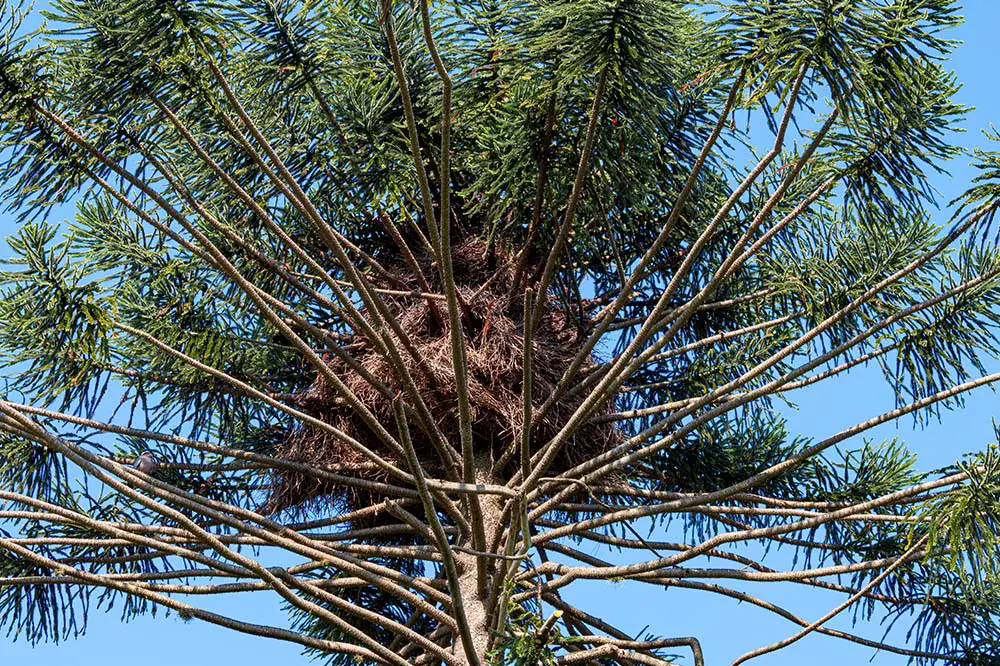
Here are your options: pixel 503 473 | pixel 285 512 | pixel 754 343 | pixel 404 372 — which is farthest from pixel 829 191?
pixel 285 512

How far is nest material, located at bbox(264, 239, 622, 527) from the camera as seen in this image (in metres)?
6.16

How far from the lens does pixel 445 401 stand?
6.12 metres

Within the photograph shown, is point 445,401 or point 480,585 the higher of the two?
point 445,401

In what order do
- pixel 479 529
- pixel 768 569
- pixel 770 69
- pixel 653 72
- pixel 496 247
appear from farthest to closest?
pixel 496 247
pixel 768 569
pixel 479 529
pixel 653 72
pixel 770 69

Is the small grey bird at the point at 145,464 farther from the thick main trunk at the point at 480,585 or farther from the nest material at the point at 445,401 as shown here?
the thick main trunk at the point at 480,585

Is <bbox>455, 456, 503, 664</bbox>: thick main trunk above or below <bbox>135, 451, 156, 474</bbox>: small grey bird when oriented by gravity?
below

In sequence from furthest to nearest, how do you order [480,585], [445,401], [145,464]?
[445,401], [145,464], [480,585]

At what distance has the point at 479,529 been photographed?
548cm

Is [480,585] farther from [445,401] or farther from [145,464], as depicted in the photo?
[145,464]

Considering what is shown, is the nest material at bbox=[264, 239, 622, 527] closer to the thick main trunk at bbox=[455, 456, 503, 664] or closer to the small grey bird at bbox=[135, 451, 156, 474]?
the thick main trunk at bbox=[455, 456, 503, 664]

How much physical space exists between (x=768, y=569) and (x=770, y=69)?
92.8 inches

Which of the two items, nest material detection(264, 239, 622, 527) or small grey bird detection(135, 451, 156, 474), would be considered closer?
small grey bird detection(135, 451, 156, 474)

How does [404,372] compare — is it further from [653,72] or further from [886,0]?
[886,0]

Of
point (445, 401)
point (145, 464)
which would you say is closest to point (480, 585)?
point (445, 401)
